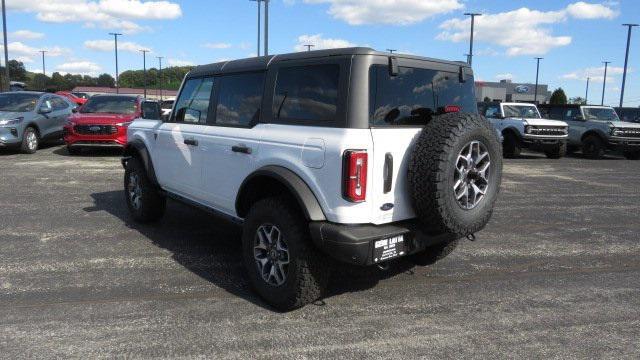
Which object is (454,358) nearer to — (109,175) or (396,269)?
(396,269)

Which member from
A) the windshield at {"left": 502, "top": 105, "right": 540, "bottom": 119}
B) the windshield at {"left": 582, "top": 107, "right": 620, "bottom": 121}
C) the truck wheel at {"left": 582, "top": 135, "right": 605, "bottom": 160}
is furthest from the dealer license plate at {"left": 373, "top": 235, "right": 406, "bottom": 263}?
the windshield at {"left": 582, "top": 107, "right": 620, "bottom": 121}

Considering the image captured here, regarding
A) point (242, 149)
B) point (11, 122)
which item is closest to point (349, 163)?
point (242, 149)

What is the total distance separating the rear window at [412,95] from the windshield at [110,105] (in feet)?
37.1

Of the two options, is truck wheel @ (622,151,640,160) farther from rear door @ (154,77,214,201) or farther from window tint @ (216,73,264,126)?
window tint @ (216,73,264,126)

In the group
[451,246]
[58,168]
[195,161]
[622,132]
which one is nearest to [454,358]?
[451,246]

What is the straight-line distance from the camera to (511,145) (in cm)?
1634

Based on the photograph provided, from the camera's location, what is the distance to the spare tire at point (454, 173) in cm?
340

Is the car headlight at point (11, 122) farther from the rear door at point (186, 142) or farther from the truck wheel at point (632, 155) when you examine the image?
the truck wheel at point (632, 155)

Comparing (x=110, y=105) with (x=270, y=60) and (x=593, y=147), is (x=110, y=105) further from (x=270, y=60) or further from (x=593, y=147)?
(x=593, y=147)

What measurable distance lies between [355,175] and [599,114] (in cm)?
1734

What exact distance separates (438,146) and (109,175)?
834 cm

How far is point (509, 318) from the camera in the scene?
3.76 m

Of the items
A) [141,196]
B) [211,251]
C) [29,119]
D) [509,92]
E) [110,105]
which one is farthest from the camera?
[509,92]

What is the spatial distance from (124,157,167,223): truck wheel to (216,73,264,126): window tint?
70.7 inches
